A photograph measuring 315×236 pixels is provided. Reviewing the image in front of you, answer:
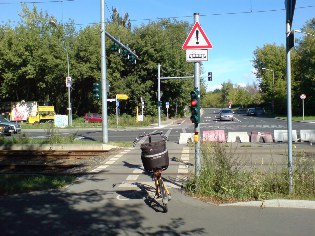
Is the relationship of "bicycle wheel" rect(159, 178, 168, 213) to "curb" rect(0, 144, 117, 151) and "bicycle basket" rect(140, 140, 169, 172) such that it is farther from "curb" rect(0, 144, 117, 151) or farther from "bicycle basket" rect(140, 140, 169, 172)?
"curb" rect(0, 144, 117, 151)

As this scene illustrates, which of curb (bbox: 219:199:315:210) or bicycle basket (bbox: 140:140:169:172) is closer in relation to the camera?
curb (bbox: 219:199:315:210)

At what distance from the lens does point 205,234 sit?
5652 millimetres

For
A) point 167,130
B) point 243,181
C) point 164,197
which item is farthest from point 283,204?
point 167,130

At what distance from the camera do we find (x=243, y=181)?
7.70 m

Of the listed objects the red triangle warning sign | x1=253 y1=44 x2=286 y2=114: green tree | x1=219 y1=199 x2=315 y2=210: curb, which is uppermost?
x1=253 y1=44 x2=286 y2=114: green tree

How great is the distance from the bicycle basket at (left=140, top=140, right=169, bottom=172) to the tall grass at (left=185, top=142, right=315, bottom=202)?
1197 mm

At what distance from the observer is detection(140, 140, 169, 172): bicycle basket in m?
7.15

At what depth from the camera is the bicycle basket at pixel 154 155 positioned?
715 cm

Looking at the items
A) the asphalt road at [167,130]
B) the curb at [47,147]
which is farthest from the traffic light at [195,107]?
the asphalt road at [167,130]

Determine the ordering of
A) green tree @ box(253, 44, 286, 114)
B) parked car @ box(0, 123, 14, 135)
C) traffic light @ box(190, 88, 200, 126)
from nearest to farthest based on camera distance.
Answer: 1. traffic light @ box(190, 88, 200, 126)
2. parked car @ box(0, 123, 14, 135)
3. green tree @ box(253, 44, 286, 114)

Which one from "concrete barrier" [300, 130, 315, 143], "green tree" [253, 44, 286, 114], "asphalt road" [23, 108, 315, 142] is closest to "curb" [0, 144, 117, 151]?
"asphalt road" [23, 108, 315, 142]

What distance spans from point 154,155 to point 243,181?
6.27ft

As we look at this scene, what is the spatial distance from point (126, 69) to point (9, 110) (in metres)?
17.2

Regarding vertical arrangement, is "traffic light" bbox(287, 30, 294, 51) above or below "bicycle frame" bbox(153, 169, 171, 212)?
above
